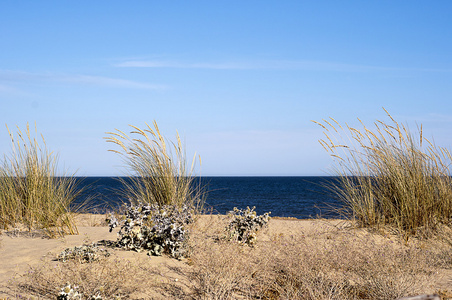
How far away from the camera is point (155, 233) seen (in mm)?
4297

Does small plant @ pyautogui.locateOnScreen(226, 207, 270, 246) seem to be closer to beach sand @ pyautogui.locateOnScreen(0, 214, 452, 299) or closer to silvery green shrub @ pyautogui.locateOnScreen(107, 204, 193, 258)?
beach sand @ pyautogui.locateOnScreen(0, 214, 452, 299)

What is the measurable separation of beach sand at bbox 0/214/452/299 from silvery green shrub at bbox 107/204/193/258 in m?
0.12

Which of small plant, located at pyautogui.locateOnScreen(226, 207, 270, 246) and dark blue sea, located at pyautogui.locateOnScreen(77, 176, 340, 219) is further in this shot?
dark blue sea, located at pyautogui.locateOnScreen(77, 176, 340, 219)

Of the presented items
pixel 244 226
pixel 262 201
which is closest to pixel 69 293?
pixel 244 226

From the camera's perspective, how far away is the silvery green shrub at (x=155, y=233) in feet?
13.8

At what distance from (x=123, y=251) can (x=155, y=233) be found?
0.40 m

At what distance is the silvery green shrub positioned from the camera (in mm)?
4195

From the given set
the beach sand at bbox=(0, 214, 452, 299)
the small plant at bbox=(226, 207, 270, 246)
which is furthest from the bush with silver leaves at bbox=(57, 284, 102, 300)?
the small plant at bbox=(226, 207, 270, 246)

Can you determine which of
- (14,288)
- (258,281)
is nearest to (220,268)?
(258,281)

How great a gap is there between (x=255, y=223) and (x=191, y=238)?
2.87ft

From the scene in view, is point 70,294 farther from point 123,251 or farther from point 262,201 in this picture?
point 262,201

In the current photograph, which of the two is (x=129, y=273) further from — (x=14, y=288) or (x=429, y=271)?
(x=429, y=271)

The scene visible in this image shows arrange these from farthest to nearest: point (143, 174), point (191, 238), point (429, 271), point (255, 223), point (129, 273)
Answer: point (143, 174) < point (255, 223) < point (191, 238) < point (429, 271) < point (129, 273)

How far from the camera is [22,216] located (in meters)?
6.02
